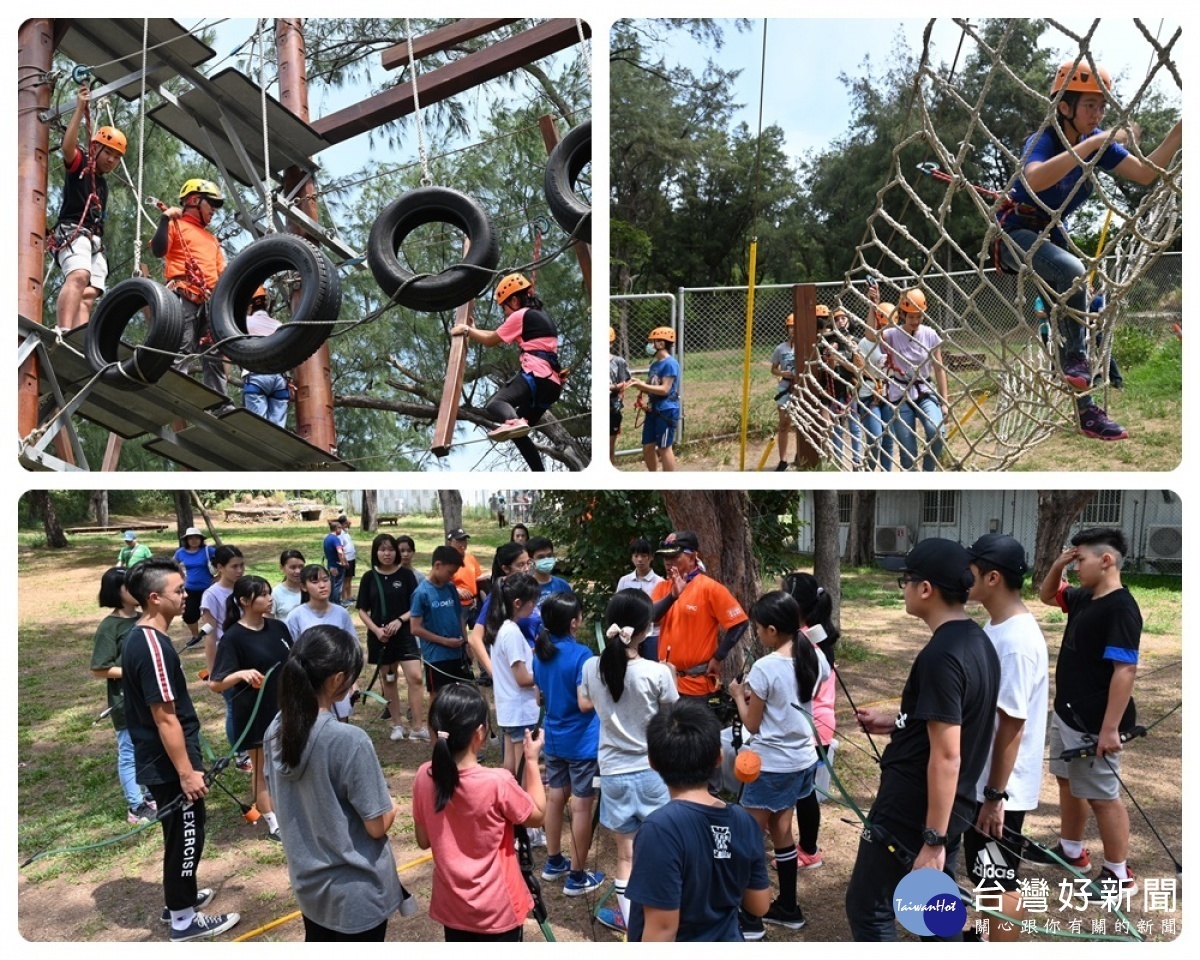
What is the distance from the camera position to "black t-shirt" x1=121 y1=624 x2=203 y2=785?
301 centimetres

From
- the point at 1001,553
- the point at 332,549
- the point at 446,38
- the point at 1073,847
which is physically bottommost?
the point at 1073,847

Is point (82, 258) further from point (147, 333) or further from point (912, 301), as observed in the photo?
point (912, 301)

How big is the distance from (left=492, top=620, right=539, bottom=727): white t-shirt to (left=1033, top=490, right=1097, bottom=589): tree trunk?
676 cm

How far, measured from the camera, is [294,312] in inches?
150

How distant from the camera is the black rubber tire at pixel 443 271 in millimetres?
3697

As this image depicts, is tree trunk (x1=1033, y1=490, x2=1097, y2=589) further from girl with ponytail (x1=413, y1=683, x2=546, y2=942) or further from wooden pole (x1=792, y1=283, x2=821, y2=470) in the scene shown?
girl with ponytail (x1=413, y1=683, x2=546, y2=942)

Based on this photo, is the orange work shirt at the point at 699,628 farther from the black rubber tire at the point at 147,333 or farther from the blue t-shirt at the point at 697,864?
the black rubber tire at the point at 147,333

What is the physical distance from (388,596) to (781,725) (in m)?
2.71

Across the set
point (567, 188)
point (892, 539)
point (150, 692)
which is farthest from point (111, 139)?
point (892, 539)

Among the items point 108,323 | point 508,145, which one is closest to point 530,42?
point 108,323

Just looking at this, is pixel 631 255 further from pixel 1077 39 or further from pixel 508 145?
pixel 1077 39

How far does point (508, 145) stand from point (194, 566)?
18.1 feet

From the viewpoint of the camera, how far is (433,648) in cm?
498

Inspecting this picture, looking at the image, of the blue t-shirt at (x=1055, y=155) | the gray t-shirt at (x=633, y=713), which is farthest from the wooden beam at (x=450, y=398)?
the blue t-shirt at (x=1055, y=155)
